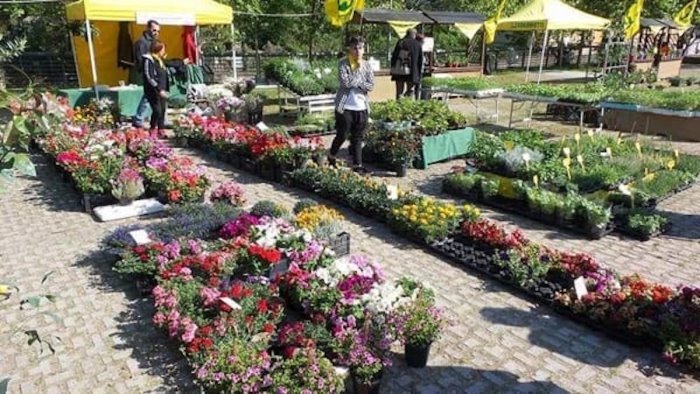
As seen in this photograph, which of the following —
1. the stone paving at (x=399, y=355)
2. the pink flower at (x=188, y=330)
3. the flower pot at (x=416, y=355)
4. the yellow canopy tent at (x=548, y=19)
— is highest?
the yellow canopy tent at (x=548, y=19)

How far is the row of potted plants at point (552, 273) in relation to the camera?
419cm

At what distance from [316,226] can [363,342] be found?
237 cm

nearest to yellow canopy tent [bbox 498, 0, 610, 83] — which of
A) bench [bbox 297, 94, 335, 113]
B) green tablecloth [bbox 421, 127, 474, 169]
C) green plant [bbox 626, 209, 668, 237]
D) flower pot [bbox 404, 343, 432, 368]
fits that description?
bench [bbox 297, 94, 335, 113]

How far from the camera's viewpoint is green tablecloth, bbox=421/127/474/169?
30.7ft

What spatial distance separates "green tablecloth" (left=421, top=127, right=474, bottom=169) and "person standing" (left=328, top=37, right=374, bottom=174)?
3.68ft

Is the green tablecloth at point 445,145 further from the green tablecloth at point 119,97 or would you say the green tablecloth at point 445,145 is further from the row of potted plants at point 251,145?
the green tablecloth at point 119,97

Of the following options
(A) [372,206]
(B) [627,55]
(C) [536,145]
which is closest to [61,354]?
(A) [372,206]

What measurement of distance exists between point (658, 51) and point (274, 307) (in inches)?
998

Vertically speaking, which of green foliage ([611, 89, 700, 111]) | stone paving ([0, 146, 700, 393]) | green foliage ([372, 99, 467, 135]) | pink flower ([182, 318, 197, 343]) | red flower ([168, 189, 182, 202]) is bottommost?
stone paving ([0, 146, 700, 393])

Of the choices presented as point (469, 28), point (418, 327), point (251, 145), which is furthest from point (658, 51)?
point (418, 327)

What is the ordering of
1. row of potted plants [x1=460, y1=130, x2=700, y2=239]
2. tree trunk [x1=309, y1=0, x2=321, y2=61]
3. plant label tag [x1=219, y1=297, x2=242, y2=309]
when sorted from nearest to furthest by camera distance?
plant label tag [x1=219, y1=297, x2=242, y2=309] → row of potted plants [x1=460, y1=130, x2=700, y2=239] → tree trunk [x1=309, y1=0, x2=321, y2=61]

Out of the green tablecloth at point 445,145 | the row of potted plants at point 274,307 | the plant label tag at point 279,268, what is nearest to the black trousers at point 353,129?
the green tablecloth at point 445,145

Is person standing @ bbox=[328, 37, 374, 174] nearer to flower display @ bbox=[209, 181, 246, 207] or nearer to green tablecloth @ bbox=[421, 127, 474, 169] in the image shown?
green tablecloth @ bbox=[421, 127, 474, 169]

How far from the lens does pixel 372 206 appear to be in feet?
22.8
